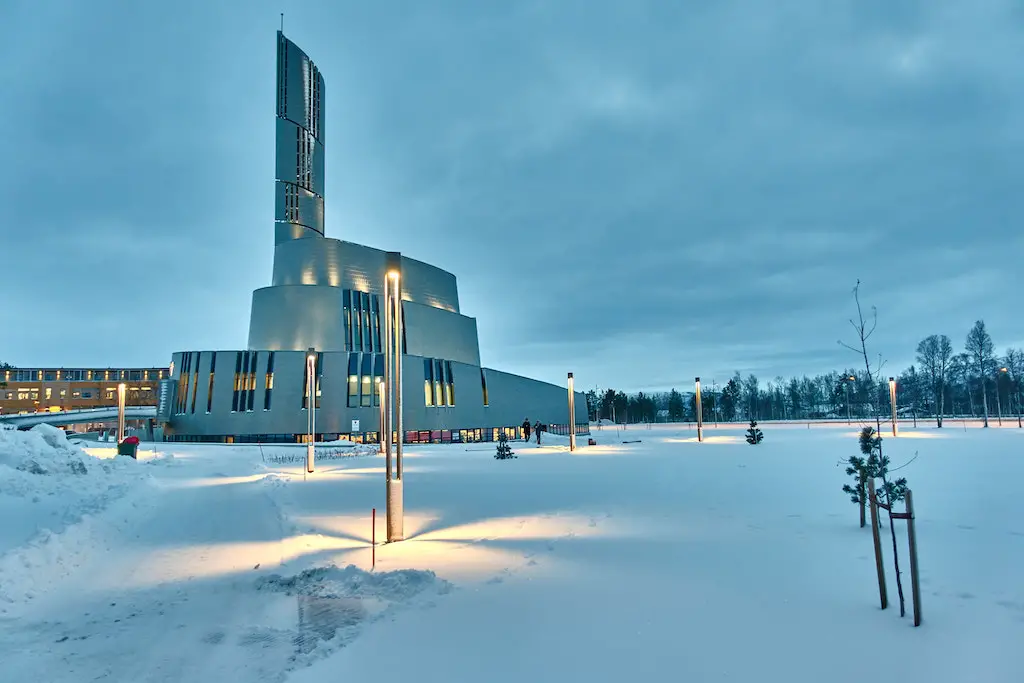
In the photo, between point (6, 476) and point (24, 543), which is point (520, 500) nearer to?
point (24, 543)

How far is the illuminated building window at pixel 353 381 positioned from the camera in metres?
58.8

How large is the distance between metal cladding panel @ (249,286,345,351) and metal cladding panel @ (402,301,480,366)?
834 cm

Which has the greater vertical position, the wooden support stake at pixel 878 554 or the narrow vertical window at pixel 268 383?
the narrow vertical window at pixel 268 383

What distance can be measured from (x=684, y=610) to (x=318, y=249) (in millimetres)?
67598

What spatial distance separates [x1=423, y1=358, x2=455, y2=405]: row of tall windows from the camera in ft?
208

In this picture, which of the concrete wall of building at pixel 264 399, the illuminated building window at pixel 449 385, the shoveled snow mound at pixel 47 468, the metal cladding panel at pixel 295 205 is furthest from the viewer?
the metal cladding panel at pixel 295 205

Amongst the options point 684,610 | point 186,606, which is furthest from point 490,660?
point 186,606

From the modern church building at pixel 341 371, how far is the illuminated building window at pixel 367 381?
0.34ft

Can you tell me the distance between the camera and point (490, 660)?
5562mm

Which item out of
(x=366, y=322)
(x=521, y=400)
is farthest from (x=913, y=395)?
(x=366, y=322)

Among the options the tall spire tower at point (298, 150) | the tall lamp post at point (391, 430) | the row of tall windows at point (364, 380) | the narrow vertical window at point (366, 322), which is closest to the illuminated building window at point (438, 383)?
the row of tall windows at point (364, 380)

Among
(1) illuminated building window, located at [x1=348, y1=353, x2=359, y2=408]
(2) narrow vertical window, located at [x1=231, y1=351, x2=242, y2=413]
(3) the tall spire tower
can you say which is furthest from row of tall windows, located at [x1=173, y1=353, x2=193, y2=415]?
(3) the tall spire tower

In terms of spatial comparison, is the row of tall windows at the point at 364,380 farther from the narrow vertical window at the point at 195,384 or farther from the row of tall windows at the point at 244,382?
the narrow vertical window at the point at 195,384

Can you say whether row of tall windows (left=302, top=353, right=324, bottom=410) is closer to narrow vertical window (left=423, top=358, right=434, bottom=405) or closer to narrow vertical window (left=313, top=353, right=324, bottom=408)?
narrow vertical window (left=313, top=353, right=324, bottom=408)
